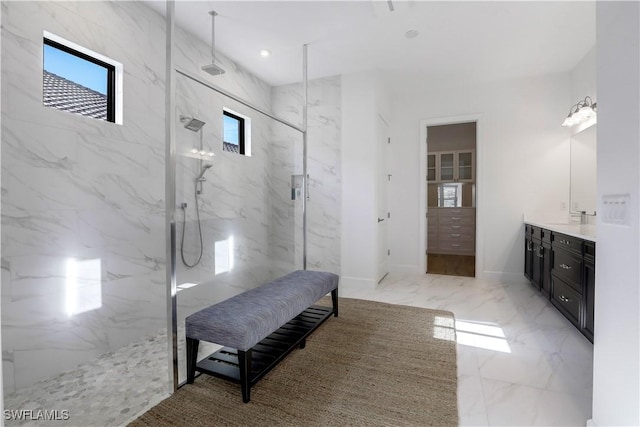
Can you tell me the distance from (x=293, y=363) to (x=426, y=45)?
3251 millimetres

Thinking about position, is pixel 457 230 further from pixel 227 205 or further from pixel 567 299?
pixel 227 205

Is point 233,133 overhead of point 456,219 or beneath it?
overhead

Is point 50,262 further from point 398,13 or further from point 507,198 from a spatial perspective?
point 507,198

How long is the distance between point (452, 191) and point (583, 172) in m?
3.03

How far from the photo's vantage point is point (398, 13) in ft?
9.15

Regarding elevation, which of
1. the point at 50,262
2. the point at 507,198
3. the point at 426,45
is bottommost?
the point at 50,262

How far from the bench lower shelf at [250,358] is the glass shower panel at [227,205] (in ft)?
0.52

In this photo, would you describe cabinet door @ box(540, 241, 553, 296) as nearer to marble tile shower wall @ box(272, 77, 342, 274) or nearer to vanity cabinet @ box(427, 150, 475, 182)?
marble tile shower wall @ box(272, 77, 342, 274)

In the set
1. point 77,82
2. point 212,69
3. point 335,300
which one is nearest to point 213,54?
point 212,69

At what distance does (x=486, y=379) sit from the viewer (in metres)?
1.99

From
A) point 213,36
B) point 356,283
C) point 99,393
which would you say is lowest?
point 99,393

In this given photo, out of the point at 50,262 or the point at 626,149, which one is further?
the point at 50,262

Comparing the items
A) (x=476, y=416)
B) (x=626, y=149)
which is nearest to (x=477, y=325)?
(x=476, y=416)

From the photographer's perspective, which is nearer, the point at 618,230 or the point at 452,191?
the point at 618,230
